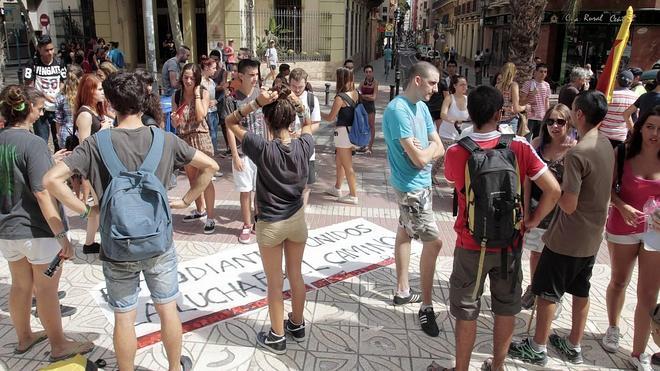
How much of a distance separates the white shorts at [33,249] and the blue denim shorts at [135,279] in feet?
2.17

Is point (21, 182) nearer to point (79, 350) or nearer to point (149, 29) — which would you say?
point (79, 350)

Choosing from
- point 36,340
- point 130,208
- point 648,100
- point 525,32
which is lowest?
point 36,340

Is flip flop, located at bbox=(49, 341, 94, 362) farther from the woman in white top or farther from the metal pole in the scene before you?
the metal pole

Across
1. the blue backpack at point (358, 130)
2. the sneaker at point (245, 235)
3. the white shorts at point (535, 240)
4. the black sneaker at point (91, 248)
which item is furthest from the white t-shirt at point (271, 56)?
the white shorts at point (535, 240)

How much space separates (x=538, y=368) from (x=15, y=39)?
1239 inches

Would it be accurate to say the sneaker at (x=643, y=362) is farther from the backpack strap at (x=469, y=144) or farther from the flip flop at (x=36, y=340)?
the flip flop at (x=36, y=340)

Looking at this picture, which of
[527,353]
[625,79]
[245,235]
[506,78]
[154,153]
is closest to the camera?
[154,153]

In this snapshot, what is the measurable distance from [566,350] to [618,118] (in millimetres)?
4095

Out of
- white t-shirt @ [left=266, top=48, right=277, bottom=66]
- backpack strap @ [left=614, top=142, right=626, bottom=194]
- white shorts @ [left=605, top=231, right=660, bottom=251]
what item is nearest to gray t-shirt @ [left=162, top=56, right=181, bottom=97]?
backpack strap @ [left=614, top=142, right=626, bottom=194]

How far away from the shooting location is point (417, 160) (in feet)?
11.8

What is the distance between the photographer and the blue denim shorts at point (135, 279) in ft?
8.73

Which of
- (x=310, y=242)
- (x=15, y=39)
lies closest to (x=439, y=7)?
(x=15, y=39)

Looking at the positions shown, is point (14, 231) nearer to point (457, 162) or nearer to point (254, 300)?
point (254, 300)

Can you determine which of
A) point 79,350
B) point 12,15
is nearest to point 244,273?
point 79,350
